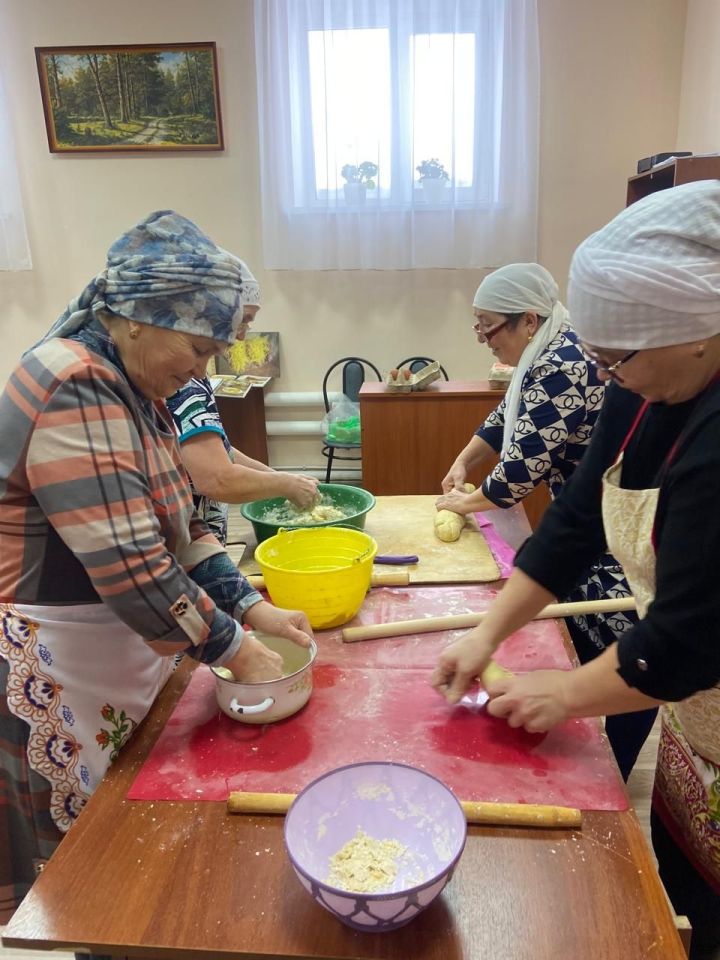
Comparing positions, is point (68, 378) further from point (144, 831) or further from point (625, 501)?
point (625, 501)

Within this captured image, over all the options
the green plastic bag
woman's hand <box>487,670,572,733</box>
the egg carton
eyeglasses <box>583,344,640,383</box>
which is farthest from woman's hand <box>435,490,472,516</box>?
the green plastic bag

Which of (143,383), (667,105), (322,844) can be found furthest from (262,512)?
(667,105)

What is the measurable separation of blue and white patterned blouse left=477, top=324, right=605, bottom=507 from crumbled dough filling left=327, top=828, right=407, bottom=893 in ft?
3.71

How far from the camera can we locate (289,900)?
2.70ft

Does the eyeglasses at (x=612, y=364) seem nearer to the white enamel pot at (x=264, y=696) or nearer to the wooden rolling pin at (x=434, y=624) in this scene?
the wooden rolling pin at (x=434, y=624)

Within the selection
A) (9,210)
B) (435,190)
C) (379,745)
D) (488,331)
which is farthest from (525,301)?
(9,210)

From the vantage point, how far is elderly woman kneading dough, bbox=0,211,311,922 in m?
Result: 0.96

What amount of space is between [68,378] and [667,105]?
4.26m

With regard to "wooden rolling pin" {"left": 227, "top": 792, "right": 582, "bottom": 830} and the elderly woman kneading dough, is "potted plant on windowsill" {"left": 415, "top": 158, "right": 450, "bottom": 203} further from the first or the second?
"wooden rolling pin" {"left": 227, "top": 792, "right": 582, "bottom": 830}

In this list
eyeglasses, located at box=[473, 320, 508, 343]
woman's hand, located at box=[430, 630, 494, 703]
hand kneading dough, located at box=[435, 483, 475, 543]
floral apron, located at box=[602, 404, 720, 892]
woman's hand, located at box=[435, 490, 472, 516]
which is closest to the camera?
floral apron, located at box=[602, 404, 720, 892]

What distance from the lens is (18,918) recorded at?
31.6 inches

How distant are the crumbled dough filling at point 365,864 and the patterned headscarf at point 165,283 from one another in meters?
0.75

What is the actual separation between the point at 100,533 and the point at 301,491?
96cm

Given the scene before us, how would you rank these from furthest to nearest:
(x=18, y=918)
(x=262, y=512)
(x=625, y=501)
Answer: (x=262, y=512), (x=625, y=501), (x=18, y=918)
